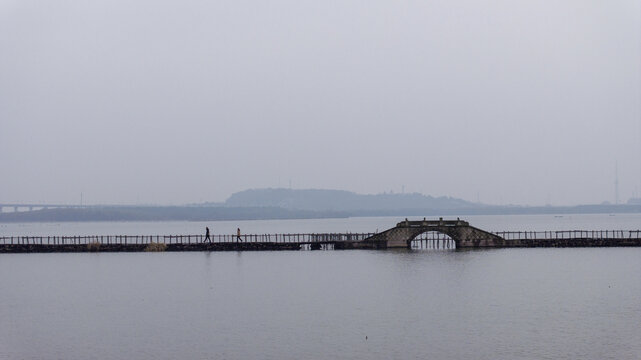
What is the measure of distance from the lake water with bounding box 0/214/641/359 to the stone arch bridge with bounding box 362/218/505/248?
23.9 ft

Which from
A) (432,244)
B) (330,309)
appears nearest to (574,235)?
(432,244)

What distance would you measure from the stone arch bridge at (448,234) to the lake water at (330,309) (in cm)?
→ 728

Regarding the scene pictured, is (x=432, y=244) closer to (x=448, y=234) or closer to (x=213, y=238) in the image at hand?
(x=448, y=234)

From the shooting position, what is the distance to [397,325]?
38688 millimetres

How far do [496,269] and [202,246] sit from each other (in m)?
40.1

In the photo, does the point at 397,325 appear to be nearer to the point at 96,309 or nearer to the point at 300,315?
the point at 300,315

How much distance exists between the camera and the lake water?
110 ft

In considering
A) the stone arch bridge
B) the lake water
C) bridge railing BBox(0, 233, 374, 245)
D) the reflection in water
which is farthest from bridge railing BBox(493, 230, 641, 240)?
bridge railing BBox(0, 233, 374, 245)

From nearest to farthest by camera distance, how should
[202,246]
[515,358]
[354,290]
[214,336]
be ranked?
1. [515,358]
2. [214,336]
3. [354,290]
4. [202,246]

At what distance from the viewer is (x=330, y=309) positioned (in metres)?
44.4

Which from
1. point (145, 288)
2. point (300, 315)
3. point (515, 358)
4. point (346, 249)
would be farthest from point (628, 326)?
point (346, 249)

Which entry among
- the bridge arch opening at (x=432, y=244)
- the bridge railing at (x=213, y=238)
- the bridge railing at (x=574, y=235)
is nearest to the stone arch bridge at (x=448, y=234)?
the bridge railing at (x=574, y=235)

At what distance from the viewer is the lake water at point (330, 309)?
3366cm

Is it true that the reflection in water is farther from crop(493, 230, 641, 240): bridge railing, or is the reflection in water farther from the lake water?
crop(493, 230, 641, 240): bridge railing
